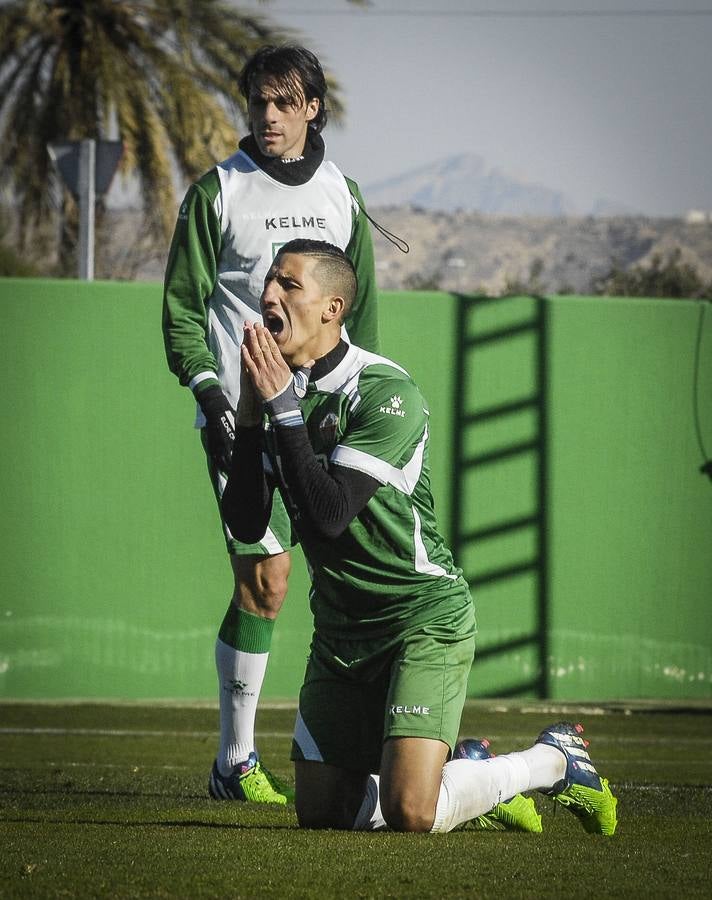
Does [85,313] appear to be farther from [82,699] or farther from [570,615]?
[570,615]

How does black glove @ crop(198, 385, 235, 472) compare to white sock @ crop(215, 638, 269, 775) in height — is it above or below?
above

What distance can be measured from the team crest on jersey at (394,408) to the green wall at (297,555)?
5.04 metres

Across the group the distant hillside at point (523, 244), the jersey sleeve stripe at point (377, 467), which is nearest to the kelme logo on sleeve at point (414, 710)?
the jersey sleeve stripe at point (377, 467)

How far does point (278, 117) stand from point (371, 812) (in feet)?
8.42

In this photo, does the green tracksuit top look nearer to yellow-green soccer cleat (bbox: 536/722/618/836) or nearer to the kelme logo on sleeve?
the kelme logo on sleeve

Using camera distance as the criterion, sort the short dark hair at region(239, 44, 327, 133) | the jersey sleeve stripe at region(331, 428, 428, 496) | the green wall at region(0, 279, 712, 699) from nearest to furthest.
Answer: the jersey sleeve stripe at region(331, 428, 428, 496)
the short dark hair at region(239, 44, 327, 133)
the green wall at region(0, 279, 712, 699)

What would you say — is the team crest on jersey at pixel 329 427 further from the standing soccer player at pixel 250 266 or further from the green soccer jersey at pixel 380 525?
the standing soccer player at pixel 250 266

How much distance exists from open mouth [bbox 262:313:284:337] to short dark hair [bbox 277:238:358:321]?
6.7 inches

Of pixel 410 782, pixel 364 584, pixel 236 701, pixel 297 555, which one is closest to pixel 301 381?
pixel 364 584

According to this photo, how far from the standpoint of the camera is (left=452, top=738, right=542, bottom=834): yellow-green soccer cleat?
491cm

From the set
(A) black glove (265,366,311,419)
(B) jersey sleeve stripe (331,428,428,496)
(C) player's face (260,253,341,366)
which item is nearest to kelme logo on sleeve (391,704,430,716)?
(B) jersey sleeve stripe (331,428,428,496)

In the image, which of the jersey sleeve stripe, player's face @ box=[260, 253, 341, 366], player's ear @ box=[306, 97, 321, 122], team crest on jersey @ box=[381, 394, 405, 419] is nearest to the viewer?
the jersey sleeve stripe

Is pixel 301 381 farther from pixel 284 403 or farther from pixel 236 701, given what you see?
pixel 236 701

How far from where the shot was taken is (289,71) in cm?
582
